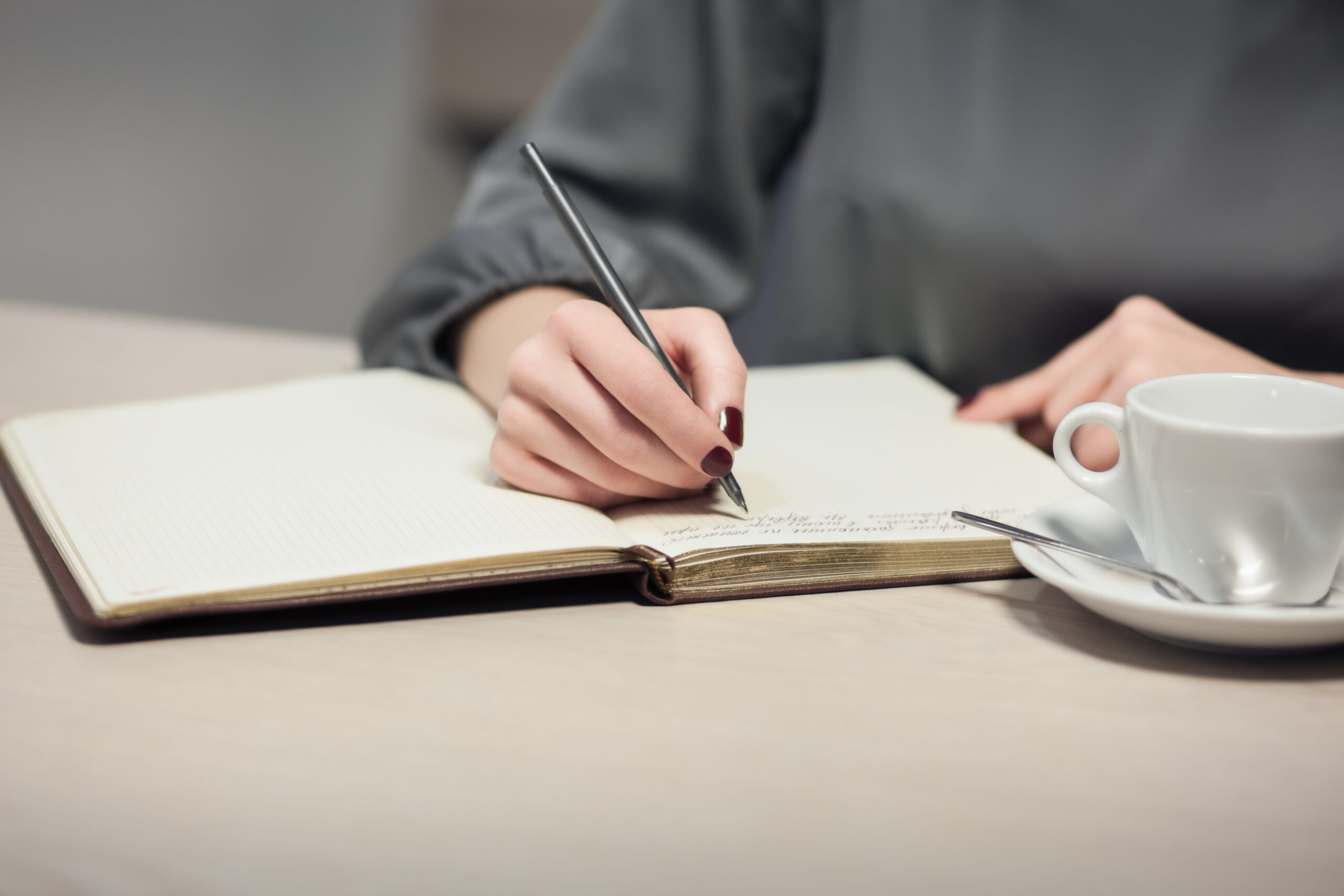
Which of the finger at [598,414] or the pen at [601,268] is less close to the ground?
the pen at [601,268]

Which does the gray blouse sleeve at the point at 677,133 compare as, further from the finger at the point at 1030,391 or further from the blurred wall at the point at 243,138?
the blurred wall at the point at 243,138

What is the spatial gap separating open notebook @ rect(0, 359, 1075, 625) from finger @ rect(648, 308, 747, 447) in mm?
47

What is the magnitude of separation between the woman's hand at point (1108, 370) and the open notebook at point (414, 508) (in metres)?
0.03

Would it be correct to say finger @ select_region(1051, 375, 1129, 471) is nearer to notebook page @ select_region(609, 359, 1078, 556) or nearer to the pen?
notebook page @ select_region(609, 359, 1078, 556)

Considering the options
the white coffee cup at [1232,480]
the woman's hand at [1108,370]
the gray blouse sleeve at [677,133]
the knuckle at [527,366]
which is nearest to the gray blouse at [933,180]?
the gray blouse sleeve at [677,133]

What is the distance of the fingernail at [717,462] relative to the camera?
0.44m

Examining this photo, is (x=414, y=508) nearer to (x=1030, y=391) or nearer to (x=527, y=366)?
(x=527, y=366)

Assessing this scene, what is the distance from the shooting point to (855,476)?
52cm

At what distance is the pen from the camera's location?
474 mm

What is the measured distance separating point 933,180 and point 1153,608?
577mm

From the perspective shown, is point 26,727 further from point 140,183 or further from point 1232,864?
point 140,183

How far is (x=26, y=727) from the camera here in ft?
1.04

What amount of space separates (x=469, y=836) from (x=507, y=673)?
9cm

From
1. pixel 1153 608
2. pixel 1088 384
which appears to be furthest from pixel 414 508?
pixel 1088 384
